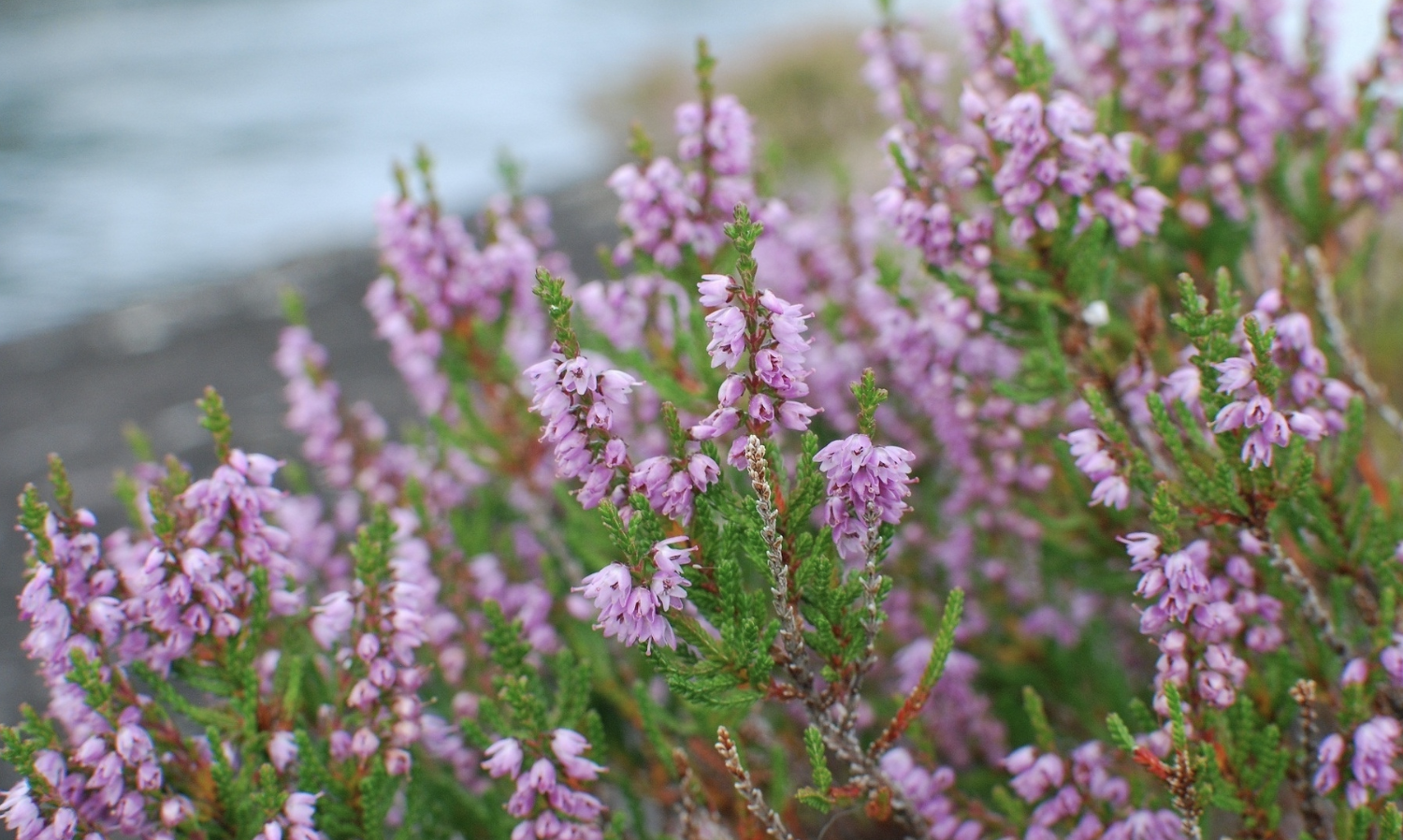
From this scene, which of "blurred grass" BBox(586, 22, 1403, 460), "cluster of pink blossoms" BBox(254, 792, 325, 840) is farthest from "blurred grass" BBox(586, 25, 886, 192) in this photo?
"cluster of pink blossoms" BBox(254, 792, 325, 840)

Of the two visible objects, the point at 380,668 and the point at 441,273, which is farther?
the point at 441,273

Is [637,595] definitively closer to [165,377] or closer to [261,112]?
[165,377]

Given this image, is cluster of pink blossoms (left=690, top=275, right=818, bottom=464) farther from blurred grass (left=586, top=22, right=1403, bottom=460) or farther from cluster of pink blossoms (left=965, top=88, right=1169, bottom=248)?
blurred grass (left=586, top=22, right=1403, bottom=460)

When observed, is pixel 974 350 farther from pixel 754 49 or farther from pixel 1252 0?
pixel 754 49

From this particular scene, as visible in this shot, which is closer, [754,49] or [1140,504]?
[1140,504]

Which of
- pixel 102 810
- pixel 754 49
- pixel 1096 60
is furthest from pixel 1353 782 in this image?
pixel 754 49

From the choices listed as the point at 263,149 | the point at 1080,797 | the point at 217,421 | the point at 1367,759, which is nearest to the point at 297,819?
the point at 217,421
